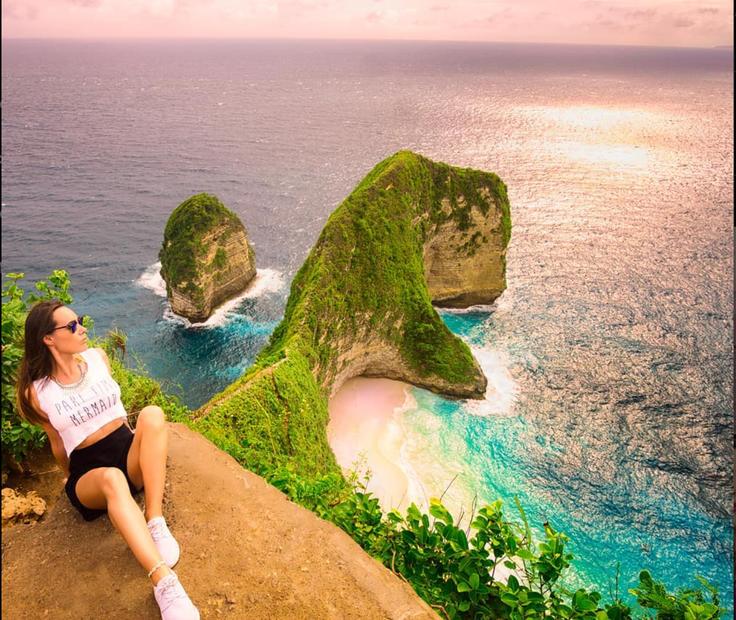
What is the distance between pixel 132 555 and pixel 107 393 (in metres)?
2.07

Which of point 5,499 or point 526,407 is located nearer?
point 5,499

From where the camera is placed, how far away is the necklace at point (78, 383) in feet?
20.2

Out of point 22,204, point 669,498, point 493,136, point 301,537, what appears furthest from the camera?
point 493,136

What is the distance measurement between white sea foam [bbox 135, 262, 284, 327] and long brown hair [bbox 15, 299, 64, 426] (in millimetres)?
35104

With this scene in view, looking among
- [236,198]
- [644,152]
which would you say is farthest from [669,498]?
[644,152]

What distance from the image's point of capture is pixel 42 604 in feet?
18.3

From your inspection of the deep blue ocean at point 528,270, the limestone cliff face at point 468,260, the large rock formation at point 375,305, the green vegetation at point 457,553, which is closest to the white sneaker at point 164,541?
the green vegetation at point 457,553

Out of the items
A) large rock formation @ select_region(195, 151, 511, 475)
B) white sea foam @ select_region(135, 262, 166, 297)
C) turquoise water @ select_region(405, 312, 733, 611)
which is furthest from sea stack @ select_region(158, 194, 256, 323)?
turquoise water @ select_region(405, 312, 733, 611)

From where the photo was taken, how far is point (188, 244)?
39062mm

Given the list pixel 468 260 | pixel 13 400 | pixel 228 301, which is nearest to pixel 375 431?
pixel 468 260

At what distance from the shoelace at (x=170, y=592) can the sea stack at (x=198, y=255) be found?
35818mm

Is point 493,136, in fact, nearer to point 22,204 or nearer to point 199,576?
point 22,204

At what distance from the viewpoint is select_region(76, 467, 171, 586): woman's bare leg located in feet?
18.1

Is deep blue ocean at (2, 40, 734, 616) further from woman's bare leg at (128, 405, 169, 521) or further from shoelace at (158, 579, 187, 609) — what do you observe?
shoelace at (158, 579, 187, 609)
